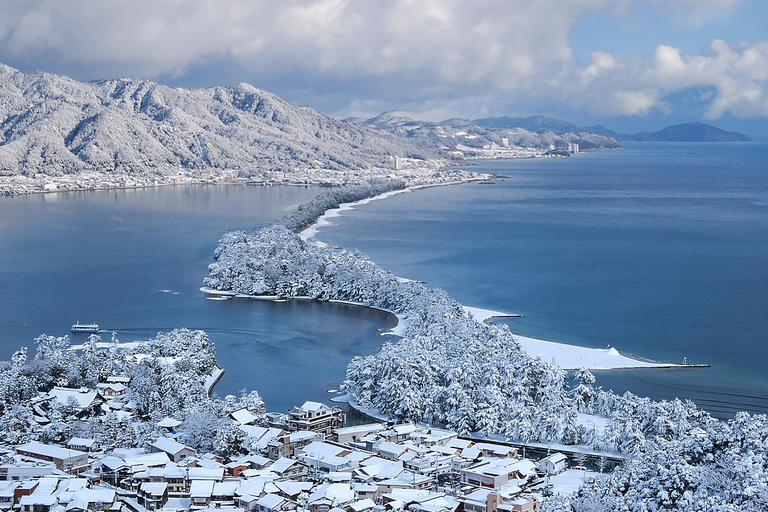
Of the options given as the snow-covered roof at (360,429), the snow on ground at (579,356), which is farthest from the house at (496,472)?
the snow on ground at (579,356)

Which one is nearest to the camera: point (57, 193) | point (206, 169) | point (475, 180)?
point (57, 193)

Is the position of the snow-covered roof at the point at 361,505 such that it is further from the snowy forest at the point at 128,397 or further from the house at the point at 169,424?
the house at the point at 169,424

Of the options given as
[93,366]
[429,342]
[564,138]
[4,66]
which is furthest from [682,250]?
[564,138]

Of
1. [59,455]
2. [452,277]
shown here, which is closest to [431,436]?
[59,455]

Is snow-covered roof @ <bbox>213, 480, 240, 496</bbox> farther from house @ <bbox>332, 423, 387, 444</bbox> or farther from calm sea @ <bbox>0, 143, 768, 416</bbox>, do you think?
calm sea @ <bbox>0, 143, 768, 416</bbox>

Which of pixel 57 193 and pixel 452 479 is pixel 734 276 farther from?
pixel 57 193

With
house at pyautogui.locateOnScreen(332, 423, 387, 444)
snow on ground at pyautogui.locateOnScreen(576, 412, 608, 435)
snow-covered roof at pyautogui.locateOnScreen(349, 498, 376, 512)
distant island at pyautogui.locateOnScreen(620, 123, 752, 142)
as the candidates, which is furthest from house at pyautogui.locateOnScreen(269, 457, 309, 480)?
distant island at pyautogui.locateOnScreen(620, 123, 752, 142)
